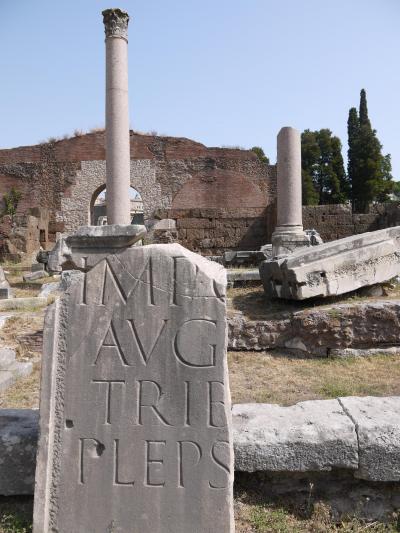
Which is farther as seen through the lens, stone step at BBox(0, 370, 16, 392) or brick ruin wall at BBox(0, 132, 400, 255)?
brick ruin wall at BBox(0, 132, 400, 255)

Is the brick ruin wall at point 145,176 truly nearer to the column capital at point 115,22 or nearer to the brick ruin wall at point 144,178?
the brick ruin wall at point 144,178

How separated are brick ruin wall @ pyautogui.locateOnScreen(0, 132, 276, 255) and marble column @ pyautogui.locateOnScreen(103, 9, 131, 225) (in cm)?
806

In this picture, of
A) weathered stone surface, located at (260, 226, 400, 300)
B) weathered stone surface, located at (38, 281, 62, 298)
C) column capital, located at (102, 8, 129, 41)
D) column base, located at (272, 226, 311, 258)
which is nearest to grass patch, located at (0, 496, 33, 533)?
weathered stone surface, located at (260, 226, 400, 300)

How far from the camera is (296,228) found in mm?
11789

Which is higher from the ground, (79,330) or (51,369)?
(79,330)

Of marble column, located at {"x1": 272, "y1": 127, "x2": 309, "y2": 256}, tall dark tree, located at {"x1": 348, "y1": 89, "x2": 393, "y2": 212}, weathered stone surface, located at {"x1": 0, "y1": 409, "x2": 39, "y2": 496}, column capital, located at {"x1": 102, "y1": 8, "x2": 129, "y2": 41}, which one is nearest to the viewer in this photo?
weathered stone surface, located at {"x1": 0, "y1": 409, "x2": 39, "y2": 496}

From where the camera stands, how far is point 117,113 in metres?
11.0

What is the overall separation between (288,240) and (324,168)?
23.4m

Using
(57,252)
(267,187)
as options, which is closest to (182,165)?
(267,187)

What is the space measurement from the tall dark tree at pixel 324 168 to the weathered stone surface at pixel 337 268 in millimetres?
26397

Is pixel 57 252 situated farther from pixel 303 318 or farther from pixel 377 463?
pixel 377 463

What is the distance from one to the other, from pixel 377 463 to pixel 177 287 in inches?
51.5

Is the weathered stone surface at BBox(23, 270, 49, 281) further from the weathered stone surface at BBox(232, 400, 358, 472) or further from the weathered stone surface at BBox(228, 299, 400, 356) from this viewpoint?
the weathered stone surface at BBox(232, 400, 358, 472)

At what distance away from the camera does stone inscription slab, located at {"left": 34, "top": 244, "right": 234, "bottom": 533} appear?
6.96ft
